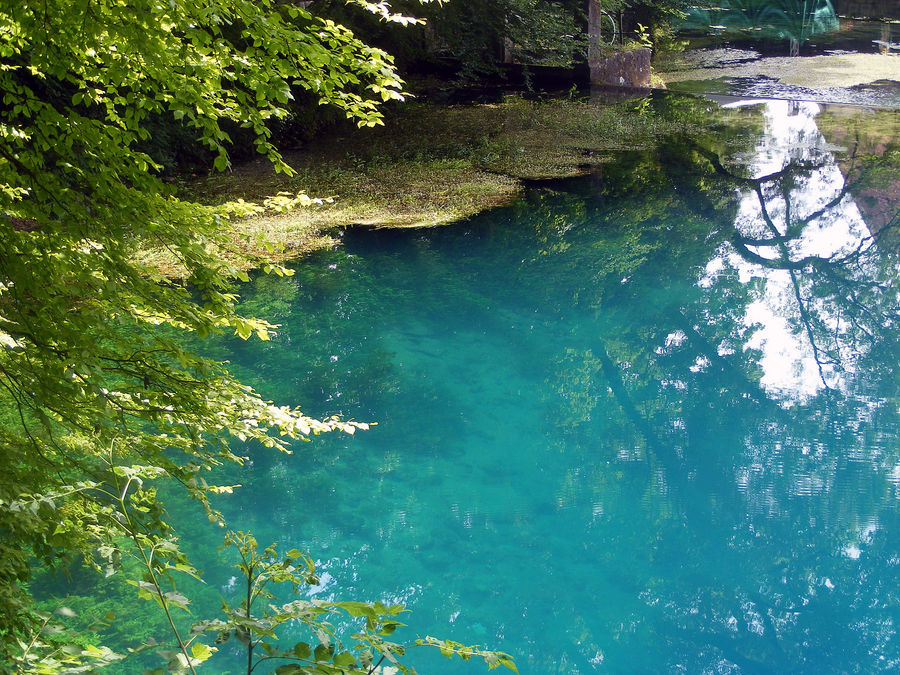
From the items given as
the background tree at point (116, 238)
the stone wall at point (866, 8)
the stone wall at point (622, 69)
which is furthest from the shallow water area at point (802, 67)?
the background tree at point (116, 238)

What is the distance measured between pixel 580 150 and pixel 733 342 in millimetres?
4958

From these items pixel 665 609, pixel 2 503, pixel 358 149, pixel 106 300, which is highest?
pixel 358 149

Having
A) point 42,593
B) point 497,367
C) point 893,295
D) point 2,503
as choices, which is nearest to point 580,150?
point 893,295

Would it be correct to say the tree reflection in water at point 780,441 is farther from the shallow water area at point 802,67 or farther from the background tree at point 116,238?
the shallow water area at point 802,67

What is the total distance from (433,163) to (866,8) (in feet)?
52.6

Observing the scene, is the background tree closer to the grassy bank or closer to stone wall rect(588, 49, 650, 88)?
the grassy bank

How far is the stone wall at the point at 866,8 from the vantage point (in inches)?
758

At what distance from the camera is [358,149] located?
33.4 feet

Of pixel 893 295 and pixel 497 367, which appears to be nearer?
pixel 497 367

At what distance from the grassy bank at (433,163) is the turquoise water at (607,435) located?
0.60 m

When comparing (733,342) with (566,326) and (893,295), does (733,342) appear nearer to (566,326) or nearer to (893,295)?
(566,326)

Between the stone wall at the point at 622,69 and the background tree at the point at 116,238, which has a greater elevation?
the stone wall at the point at 622,69

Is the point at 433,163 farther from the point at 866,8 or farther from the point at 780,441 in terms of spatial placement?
the point at 866,8

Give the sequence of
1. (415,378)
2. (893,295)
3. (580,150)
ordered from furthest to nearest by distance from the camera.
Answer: (580,150)
(893,295)
(415,378)
